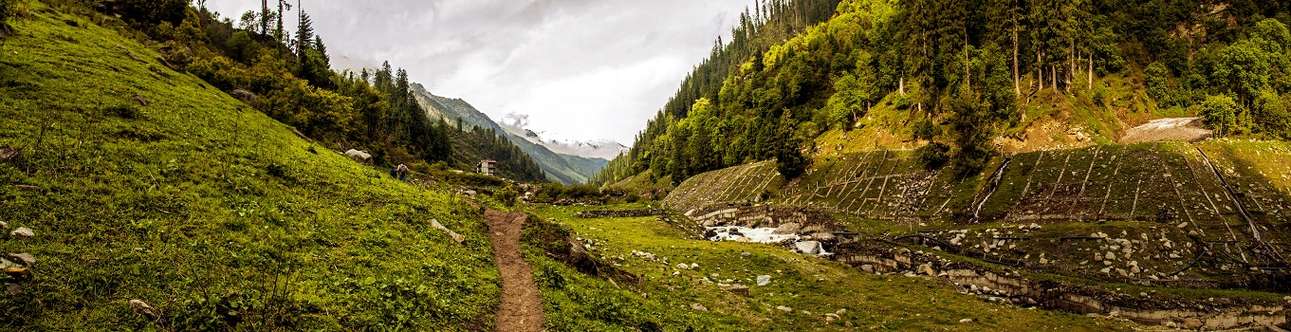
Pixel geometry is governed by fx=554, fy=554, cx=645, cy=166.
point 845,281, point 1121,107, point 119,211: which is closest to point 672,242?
point 845,281

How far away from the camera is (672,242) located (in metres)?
38.4

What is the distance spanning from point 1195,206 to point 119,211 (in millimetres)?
48969

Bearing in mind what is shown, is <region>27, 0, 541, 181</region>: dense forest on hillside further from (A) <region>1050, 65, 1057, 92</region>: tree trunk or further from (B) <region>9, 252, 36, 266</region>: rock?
(A) <region>1050, 65, 1057, 92</region>: tree trunk

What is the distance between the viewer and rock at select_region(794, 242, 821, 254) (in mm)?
36875

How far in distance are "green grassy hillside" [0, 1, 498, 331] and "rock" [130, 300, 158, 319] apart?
9 centimetres

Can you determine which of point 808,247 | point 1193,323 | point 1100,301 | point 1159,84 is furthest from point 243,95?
point 1159,84

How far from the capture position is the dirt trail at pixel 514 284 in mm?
13751

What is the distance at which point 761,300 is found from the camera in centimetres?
2309

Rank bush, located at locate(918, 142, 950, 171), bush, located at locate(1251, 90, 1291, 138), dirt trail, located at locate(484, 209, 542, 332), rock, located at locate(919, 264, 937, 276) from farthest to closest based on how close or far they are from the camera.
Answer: bush, located at locate(1251, 90, 1291, 138)
bush, located at locate(918, 142, 950, 171)
rock, located at locate(919, 264, 937, 276)
dirt trail, located at locate(484, 209, 542, 332)

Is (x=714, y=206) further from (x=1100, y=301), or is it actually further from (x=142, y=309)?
(x=142, y=309)

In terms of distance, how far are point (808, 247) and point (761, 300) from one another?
1591cm

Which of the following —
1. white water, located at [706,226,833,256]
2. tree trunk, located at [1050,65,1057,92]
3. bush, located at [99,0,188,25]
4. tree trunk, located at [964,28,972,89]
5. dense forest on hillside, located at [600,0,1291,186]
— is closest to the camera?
white water, located at [706,226,833,256]

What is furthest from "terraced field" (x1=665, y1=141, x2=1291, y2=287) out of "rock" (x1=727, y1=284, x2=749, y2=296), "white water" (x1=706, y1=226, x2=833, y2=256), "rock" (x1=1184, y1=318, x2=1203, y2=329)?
"rock" (x1=727, y1=284, x2=749, y2=296)

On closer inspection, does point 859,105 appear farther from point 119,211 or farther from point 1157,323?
point 119,211
